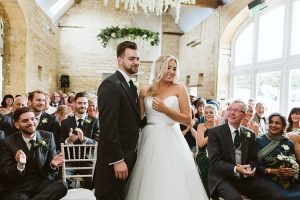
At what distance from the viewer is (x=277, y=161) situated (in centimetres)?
297

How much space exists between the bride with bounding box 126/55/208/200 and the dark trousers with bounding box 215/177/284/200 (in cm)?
28

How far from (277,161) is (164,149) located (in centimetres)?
127

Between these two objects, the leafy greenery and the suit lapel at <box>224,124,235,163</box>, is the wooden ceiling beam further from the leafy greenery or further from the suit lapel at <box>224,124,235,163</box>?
the suit lapel at <box>224,124,235,163</box>

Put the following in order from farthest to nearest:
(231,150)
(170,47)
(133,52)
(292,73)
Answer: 1. (170,47)
2. (292,73)
3. (231,150)
4. (133,52)

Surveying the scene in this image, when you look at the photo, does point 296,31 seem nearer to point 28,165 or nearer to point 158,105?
point 158,105

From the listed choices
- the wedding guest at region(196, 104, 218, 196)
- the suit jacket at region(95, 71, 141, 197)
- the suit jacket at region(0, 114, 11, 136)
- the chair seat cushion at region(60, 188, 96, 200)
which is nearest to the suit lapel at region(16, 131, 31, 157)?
the chair seat cushion at region(60, 188, 96, 200)

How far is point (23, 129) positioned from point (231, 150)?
2005 millimetres

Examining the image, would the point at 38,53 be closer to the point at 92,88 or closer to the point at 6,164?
the point at 92,88

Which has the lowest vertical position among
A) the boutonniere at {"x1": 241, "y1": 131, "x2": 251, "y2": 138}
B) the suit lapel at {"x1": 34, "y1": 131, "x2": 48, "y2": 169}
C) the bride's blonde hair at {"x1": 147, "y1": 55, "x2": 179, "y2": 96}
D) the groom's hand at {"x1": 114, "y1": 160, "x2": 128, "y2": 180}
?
the suit lapel at {"x1": 34, "y1": 131, "x2": 48, "y2": 169}

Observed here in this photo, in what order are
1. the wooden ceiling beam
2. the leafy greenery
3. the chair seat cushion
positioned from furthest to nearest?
the wooden ceiling beam
the leafy greenery
the chair seat cushion

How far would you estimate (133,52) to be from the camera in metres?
2.15

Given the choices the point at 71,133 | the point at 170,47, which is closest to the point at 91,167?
the point at 71,133

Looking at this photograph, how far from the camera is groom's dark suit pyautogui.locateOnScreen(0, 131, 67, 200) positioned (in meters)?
2.58

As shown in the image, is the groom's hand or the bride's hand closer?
the groom's hand
